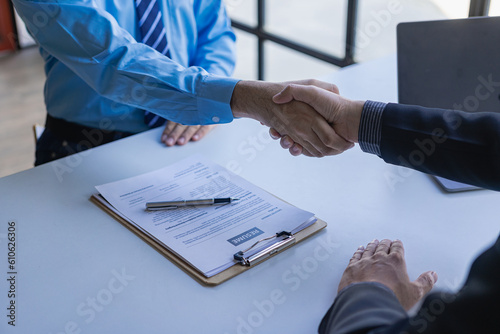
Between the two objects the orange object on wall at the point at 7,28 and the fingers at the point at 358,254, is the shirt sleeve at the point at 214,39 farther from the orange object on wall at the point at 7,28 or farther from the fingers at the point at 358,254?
the orange object on wall at the point at 7,28

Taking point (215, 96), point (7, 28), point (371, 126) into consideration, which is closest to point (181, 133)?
point (215, 96)

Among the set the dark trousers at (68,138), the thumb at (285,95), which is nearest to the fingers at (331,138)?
the thumb at (285,95)

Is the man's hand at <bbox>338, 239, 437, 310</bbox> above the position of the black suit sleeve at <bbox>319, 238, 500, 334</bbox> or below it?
below

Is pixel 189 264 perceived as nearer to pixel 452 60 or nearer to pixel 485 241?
pixel 485 241

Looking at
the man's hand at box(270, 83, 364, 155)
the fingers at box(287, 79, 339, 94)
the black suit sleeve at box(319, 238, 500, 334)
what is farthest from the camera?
the fingers at box(287, 79, 339, 94)

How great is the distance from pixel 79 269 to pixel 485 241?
2.80ft

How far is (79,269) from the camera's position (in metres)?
1.08

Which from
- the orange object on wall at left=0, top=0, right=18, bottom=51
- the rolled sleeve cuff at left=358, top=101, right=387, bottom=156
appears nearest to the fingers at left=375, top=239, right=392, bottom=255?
the rolled sleeve cuff at left=358, top=101, right=387, bottom=156

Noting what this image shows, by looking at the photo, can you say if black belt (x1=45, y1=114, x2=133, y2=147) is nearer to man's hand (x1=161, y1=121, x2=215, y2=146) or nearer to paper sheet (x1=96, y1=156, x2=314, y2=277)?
man's hand (x1=161, y1=121, x2=215, y2=146)

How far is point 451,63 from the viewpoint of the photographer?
1444 millimetres

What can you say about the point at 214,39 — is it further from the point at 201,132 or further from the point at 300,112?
the point at 300,112

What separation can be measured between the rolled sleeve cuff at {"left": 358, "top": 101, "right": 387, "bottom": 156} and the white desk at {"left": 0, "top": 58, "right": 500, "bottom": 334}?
12cm

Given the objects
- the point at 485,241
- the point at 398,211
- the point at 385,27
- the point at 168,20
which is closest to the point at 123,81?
the point at 168,20

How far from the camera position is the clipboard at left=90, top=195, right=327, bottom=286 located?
3.43ft
